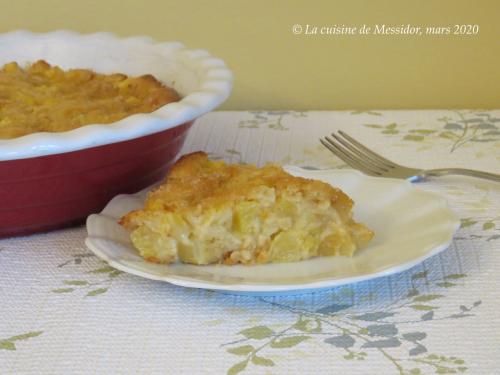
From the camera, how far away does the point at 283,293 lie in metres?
0.86

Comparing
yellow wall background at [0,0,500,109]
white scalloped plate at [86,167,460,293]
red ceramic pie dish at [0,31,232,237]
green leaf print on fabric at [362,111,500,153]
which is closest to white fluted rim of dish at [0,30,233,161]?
red ceramic pie dish at [0,31,232,237]

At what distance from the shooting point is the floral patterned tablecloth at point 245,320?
76 cm

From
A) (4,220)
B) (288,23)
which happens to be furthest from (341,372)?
(288,23)

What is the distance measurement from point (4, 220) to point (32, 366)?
29cm

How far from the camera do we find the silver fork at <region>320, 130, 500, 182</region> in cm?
118

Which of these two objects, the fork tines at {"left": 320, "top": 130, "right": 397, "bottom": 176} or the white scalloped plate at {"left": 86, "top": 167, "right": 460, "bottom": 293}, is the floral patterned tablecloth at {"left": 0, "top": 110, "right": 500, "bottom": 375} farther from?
the fork tines at {"left": 320, "top": 130, "right": 397, "bottom": 176}

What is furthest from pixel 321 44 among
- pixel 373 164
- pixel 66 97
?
pixel 66 97

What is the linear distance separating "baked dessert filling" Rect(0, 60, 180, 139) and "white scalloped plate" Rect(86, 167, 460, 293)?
5.5 inches

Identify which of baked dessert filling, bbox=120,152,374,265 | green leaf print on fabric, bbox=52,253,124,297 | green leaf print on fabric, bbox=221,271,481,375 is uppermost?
baked dessert filling, bbox=120,152,374,265

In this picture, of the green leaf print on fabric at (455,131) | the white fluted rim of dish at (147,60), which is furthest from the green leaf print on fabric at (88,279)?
the green leaf print on fabric at (455,131)

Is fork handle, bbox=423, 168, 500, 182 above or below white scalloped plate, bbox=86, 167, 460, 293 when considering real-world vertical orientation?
above

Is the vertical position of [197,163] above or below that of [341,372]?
above

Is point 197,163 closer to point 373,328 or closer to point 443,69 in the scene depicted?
point 373,328

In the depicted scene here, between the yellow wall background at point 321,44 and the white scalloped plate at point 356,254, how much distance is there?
65 cm
